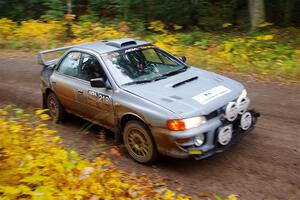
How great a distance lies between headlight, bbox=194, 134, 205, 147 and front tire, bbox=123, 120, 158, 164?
0.69m

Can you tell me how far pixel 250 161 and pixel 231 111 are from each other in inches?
33.8

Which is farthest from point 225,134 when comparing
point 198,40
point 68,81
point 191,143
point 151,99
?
point 198,40

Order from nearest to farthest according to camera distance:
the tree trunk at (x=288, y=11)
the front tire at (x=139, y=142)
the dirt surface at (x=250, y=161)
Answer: the dirt surface at (x=250, y=161) < the front tire at (x=139, y=142) < the tree trunk at (x=288, y=11)

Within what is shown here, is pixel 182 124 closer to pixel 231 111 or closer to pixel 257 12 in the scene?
pixel 231 111

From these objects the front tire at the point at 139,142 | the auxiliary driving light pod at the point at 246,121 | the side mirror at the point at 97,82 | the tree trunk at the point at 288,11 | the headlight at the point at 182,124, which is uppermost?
the tree trunk at the point at 288,11

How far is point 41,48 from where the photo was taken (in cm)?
1567

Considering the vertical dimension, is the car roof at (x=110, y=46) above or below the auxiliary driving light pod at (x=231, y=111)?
above

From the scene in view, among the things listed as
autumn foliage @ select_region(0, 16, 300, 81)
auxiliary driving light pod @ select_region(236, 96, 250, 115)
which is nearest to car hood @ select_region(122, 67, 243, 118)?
auxiliary driving light pod @ select_region(236, 96, 250, 115)

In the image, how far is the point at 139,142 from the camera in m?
6.06

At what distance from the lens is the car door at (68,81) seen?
23.5ft

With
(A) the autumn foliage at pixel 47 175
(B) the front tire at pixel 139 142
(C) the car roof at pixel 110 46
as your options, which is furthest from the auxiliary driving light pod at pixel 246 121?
(C) the car roof at pixel 110 46

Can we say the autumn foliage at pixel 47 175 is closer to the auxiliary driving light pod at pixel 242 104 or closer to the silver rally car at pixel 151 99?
the silver rally car at pixel 151 99

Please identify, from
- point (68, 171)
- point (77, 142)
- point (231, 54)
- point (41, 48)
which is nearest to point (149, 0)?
point (41, 48)

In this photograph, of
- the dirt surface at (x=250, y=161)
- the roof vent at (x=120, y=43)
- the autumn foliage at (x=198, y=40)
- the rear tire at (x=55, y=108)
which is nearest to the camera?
the dirt surface at (x=250, y=161)
